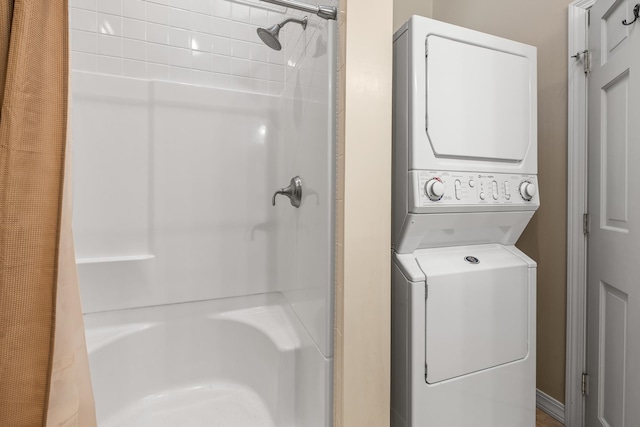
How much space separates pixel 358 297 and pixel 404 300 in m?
0.23

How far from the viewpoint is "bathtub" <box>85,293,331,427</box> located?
1.30m

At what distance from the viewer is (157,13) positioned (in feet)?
5.16

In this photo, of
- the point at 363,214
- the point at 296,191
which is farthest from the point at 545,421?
the point at 296,191

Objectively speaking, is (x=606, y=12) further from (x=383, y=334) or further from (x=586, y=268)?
(x=383, y=334)

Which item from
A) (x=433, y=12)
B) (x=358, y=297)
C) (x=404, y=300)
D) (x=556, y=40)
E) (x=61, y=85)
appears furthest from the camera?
(x=433, y=12)

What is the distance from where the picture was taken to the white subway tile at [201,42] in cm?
164

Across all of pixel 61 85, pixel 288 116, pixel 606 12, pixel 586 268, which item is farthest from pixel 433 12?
pixel 61 85

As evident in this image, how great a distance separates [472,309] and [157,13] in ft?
6.66

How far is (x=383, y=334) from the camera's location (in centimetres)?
87

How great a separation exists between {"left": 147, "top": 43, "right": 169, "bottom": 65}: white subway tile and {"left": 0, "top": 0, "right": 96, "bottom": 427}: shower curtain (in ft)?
4.24

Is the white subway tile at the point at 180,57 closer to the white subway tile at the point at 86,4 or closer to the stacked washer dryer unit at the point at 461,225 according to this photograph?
the white subway tile at the point at 86,4

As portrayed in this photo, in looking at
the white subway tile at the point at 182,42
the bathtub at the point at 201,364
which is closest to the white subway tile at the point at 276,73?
the white subway tile at the point at 182,42

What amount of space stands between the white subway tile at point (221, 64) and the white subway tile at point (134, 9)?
0.38m

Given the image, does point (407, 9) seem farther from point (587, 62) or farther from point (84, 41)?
point (84, 41)
